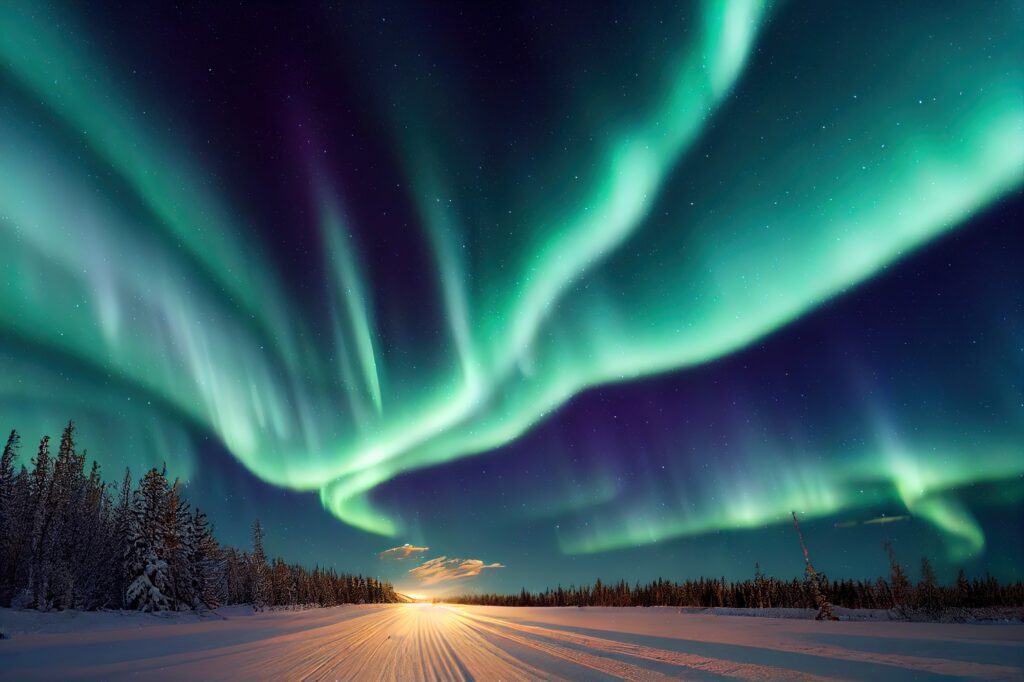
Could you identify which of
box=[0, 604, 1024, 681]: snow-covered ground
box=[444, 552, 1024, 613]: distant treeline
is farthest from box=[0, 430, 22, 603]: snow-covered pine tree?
box=[444, 552, 1024, 613]: distant treeline

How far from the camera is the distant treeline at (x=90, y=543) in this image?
3977 cm

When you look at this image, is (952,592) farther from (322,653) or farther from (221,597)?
(221,597)

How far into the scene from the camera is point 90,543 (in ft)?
155

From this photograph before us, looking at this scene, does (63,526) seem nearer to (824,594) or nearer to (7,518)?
(7,518)

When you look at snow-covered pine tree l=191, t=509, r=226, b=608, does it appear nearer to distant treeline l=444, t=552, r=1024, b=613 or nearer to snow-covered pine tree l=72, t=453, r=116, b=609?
snow-covered pine tree l=72, t=453, r=116, b=609

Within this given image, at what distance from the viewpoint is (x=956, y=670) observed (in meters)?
7.10

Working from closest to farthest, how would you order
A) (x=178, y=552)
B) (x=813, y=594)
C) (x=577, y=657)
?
(x=577, y=657)
(x=813, y=594)
(x=178, y=552)

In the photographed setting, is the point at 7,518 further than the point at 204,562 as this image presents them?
No

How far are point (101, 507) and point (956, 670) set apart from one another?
3030 inches

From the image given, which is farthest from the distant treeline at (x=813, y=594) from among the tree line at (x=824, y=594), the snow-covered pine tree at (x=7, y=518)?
the snow-covered pine tree at (x=7, y=518)

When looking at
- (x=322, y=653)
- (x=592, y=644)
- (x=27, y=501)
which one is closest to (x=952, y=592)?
(x=592, y=644)

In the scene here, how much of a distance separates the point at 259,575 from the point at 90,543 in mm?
24495

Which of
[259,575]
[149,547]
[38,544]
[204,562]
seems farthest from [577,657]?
[259,575]

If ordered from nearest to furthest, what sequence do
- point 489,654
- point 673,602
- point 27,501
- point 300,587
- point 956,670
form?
point 956,670 → point 489,654 → point 673,602 → point 27,501 → point 300,587
